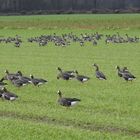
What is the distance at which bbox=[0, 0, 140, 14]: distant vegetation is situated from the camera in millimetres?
130875

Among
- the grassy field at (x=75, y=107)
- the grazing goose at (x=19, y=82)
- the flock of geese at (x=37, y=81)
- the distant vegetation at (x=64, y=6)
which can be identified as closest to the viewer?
the grassy field at (x=75, y=107)

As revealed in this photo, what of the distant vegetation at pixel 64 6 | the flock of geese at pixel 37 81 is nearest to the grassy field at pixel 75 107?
the flock of geese at pixel 37 81

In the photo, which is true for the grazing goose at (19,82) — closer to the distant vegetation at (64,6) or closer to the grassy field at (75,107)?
the grassy field at (75,107)

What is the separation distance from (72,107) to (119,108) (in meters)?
1.77

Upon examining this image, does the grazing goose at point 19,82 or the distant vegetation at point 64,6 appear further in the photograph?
the distant vegetation at point 64,6

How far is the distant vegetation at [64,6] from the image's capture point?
429ft

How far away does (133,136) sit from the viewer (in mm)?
15609

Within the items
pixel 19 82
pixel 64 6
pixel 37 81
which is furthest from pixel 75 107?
pixel 64 6

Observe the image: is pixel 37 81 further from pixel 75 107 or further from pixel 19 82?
pixel 75 107

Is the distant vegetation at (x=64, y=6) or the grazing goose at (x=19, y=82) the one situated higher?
the grazing goose at (x=19, y=82)

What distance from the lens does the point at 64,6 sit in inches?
5344

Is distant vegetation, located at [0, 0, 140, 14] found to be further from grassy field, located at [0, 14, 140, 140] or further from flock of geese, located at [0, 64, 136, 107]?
flock of geese, located at [0, 64, 136, 107]

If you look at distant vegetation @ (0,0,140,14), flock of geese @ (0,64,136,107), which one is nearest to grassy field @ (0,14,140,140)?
flock of geese @ (0,64,136,107)

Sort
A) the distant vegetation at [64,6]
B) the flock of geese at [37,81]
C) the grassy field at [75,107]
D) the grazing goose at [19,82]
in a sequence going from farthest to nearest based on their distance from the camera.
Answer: the distant vegetation at [64,6] → the grazing goose at [19,82] → the flock of geese at [37,81] → the grassy field at [75,107]
